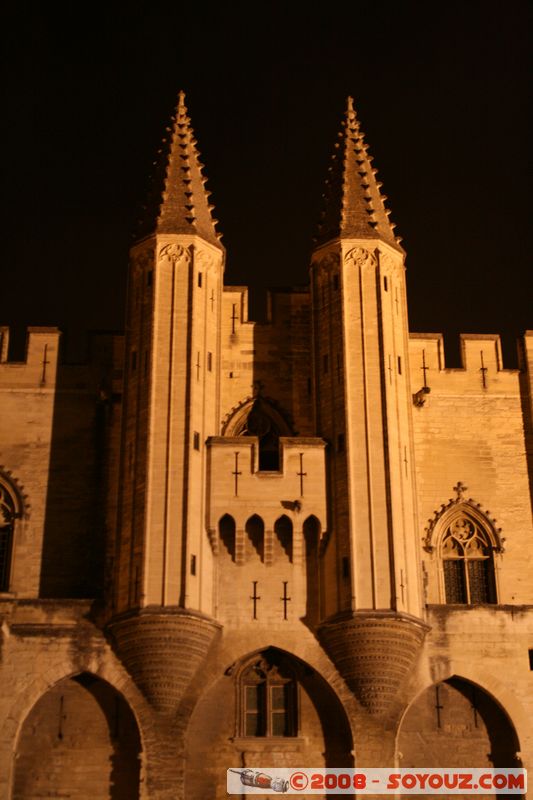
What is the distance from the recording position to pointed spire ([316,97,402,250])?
96.6 feet

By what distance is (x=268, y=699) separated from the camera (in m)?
26.8

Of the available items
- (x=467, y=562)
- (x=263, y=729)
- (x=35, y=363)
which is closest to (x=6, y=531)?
(x=35, y=363)

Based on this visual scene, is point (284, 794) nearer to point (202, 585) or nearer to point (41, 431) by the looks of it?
point (202, 585)

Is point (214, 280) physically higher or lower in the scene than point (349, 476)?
higher

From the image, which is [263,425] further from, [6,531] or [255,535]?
[6,531]

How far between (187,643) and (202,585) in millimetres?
1189

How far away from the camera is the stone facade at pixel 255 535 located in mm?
25859

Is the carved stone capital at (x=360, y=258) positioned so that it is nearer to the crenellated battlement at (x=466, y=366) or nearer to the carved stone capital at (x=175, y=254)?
the crenellated battlement at (x=466, y=366)

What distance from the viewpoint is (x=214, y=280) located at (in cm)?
2920

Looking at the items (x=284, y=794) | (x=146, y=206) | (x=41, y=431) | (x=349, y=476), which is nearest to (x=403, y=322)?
(x=349, y=476)

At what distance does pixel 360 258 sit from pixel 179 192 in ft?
13.7

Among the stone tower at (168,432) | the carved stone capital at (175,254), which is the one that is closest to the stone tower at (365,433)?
the stone tower at (168,432)

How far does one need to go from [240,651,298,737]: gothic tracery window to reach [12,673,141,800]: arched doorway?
221 centimetres

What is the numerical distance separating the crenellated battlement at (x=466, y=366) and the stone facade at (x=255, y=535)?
0.05m
